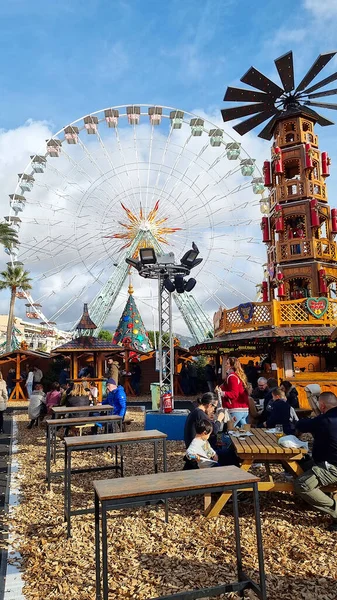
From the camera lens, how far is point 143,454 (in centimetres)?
835

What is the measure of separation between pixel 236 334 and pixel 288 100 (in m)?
11.0

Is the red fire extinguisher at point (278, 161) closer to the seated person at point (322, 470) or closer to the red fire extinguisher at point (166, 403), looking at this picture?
the red fire extinguisher at point (166, 403)

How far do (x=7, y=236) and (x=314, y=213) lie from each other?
57.1 ft

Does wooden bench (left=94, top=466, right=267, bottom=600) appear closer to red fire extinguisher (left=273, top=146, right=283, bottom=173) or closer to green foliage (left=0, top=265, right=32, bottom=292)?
red fire extinguisher (left=273, top=146, right=283, bottom=173)

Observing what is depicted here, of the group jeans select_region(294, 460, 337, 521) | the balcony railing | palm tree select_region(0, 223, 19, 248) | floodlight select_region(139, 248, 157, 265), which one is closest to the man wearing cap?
floodlight select_region(139, 248, 157, 265)

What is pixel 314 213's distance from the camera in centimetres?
1805

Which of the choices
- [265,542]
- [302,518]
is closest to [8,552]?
[265,542]

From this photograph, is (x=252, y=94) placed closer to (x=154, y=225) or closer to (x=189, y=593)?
(x=154, y=225)

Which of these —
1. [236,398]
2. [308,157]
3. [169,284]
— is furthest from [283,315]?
[236,398]

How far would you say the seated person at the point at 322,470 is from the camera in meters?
4.43

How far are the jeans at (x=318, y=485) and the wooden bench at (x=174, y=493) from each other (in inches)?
48.0

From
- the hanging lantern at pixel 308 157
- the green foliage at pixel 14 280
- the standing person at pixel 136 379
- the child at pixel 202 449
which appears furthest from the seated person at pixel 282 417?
the green foliage at pixel 14 280

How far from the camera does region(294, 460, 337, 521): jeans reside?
443 centimetres

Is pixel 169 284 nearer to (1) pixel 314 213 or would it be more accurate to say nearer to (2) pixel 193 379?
(1) pixel 314 213
